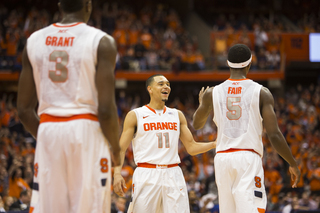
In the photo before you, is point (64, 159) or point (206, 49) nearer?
point (64, 159)

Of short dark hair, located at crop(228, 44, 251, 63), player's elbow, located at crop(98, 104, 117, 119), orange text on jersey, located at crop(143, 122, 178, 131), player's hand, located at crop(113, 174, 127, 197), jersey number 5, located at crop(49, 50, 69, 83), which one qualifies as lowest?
player's hand, located at crop(113, 174, 127, 197)

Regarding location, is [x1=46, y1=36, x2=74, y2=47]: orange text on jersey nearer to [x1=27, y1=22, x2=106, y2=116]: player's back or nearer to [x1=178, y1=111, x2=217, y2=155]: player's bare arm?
[x1=27, y1=22, x2=106, y2=116]: player's back

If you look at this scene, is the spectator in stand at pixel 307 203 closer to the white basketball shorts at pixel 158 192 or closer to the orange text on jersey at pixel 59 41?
the white basketball shorts at pixel 158 192

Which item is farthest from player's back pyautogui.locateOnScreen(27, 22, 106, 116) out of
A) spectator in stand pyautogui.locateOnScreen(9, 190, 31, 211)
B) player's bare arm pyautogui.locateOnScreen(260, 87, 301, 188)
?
spectator in stand pyautogui.locateOnScreen(9, 190, 31, 211)

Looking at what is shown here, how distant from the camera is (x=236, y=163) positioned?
189 inches

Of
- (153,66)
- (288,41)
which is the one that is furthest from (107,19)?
(288,41)

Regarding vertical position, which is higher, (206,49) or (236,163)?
(206,49)

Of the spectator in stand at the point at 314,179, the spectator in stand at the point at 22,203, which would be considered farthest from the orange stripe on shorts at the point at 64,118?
the spectator in stand at the point at 314,179

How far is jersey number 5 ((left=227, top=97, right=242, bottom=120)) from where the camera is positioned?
16.1ft

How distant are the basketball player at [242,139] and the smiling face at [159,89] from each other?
1.44m

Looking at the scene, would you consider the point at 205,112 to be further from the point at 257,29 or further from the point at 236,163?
the point at 257,29

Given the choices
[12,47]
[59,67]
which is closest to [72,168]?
[59,67]

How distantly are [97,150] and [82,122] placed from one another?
0.86 feet

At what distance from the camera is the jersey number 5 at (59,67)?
3.43 m
